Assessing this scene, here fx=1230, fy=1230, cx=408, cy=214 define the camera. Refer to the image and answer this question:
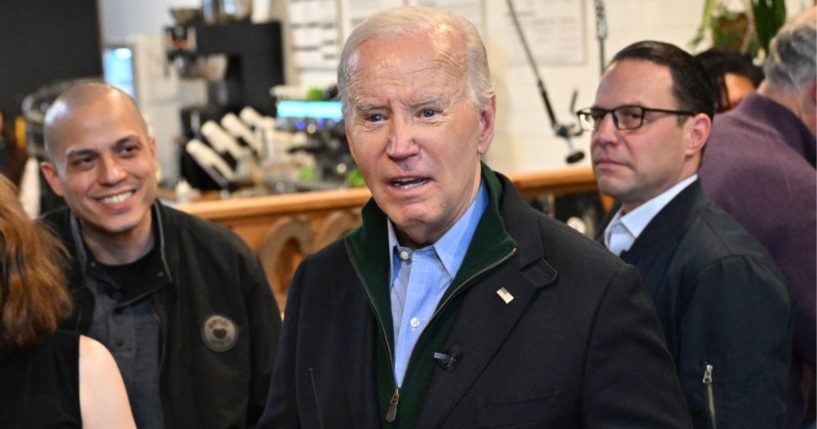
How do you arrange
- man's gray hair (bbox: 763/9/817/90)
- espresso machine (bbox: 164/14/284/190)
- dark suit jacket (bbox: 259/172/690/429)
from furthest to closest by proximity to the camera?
espresso machine (bbox: 164/14/284/190), man's gray hair (bbox: 763/9/817/90), dark suit jacket (bbox: 259/172/690/429)

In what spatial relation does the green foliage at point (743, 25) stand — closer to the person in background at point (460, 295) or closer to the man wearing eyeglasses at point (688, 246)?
the man wearing eyeglasses at point (688, 246)

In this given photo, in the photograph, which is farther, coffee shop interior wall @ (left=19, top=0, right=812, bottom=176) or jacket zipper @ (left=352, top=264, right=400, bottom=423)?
coffee shop interior wall @ (left=19, top=0, right=812, bottom=176)

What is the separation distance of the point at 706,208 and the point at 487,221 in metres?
0.76

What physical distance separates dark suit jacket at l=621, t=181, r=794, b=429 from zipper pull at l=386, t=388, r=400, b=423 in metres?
0.65

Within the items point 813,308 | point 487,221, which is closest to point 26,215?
point 487,221

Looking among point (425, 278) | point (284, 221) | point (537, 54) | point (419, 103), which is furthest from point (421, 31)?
point (537, 54)

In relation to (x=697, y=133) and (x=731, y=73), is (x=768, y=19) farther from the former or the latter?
(x=697, y=133)

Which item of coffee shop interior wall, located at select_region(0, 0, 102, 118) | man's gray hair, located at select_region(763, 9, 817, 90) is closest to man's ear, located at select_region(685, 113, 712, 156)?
man's gray hair, located at select_region(763, 9, 817, 90)

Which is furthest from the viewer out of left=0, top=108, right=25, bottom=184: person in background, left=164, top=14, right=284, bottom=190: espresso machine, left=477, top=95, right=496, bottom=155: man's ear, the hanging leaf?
left=164, top=14, right=284, bottom=190: espresso machine

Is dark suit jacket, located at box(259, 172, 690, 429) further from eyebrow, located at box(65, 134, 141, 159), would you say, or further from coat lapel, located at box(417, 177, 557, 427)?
eyebrow, located at box(65, 134, 141, 159)

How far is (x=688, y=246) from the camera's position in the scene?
213 centimetres

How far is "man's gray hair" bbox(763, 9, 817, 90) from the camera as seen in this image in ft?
8.79

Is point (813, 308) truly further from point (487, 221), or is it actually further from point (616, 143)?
point (487, 221)

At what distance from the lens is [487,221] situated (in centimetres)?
162
